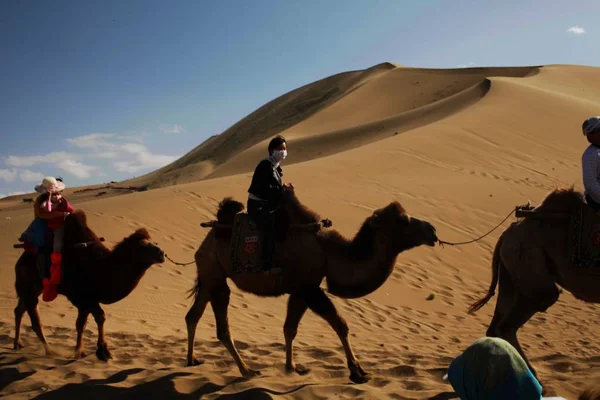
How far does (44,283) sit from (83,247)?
2.12ft

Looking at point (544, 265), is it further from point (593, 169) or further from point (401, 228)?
point (401, 228)

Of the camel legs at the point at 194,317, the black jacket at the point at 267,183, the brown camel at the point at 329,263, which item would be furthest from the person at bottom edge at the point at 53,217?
the black jacket at the point at 267,183

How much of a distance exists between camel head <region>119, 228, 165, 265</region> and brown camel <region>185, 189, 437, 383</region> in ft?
2.99

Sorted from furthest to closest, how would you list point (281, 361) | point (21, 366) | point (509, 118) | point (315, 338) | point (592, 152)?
1. point (509, 118)
2. point (315, 338)
3. point (281, 361)
4. point (21, 366)
5. point (592, 152)

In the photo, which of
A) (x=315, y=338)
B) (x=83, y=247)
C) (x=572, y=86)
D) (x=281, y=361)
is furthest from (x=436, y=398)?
(x=572, y=86)

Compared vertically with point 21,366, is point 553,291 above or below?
above

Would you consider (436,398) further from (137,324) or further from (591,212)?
(137,324)

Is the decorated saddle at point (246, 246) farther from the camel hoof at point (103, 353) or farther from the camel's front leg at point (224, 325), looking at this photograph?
the camel hoof at point (103, 353)

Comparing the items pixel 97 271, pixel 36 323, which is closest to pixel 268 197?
pixel 97 271

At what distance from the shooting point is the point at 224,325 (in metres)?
6.06

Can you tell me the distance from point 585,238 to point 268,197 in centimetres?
319

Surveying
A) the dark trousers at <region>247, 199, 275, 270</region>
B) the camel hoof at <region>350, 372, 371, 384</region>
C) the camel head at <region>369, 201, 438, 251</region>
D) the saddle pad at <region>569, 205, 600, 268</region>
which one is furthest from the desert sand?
the camel head at <region>369, 201, 438, 251</region>

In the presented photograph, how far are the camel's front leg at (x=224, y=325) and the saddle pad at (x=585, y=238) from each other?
350 centimetres

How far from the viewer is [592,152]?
516cm
